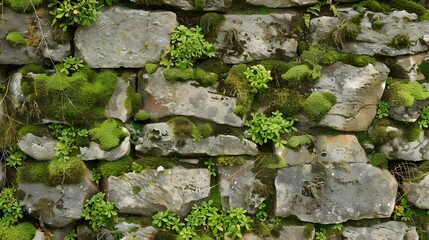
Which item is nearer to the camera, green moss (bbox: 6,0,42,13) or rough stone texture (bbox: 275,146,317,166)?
green moss (bbox: 6,0,42,13)

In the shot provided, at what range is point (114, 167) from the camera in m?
3.95

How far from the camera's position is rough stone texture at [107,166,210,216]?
12.9ft

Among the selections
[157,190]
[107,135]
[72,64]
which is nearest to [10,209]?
[107,135]

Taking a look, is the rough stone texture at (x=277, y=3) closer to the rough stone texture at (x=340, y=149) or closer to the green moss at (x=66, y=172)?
the rough stone texture at (x=340, y=149)

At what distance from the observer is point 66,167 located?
3.80 meters

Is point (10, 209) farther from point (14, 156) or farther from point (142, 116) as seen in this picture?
point (142, 116)

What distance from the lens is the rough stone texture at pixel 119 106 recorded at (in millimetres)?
4027

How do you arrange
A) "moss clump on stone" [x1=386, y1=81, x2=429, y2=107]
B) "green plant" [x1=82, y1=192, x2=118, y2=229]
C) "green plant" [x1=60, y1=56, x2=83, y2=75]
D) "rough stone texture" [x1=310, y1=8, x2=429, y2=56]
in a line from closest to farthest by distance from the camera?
"green plant" [x1=82, y1=192, x2=118, y2=229], "green plant" [x1=60, y1=56, x2=83, y2=75], "moss clump on stone" [x1=386, y1=81, x2=429, y2=107], "rough stone texture" [x1=310, y1=8, x2=429, y2=56]

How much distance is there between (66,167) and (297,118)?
2175mm

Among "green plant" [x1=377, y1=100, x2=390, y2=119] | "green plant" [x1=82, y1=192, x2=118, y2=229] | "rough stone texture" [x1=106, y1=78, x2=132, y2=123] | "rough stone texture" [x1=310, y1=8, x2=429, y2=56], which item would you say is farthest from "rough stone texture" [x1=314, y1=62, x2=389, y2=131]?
"green plant" [x1=82, y1=192, x2=118, y2=229]

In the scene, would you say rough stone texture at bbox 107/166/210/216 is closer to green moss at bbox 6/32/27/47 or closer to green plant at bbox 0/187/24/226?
green plant at bbox 0/187/24/226

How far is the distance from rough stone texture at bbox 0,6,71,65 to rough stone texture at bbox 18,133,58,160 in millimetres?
719

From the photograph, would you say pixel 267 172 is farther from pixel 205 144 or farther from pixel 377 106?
pixel 377 106

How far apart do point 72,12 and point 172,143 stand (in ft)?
4.87
